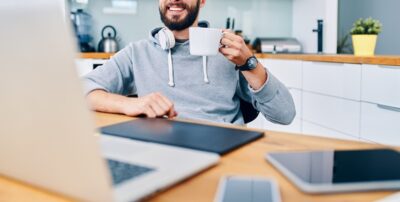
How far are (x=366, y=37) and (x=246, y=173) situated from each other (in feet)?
7.15

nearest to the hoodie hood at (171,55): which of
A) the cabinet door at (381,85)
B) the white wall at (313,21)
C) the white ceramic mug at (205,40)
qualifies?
the white ceramic mug at (205,40)

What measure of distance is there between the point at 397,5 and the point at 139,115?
9.63ft

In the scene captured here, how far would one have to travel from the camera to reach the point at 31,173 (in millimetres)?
450

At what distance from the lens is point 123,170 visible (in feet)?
1.66

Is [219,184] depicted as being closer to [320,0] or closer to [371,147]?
[371,147]

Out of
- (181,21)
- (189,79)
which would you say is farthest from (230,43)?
(181,21)

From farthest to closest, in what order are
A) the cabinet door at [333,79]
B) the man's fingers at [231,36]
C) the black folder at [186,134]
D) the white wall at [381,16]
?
the white wall at [381,16] → the cabinet door at [333,79] → the man's fingers at [231,36] → the black folder at [186,134]

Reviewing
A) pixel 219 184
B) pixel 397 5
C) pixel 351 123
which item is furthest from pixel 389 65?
pixel 219 184

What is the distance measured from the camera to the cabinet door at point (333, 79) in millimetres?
2352

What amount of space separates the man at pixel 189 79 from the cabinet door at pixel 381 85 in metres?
0.96

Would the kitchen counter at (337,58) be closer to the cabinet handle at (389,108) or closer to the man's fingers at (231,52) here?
the cabinet handle at (389,108)

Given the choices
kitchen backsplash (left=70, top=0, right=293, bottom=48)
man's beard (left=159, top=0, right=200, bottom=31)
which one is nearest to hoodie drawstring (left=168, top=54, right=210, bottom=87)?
man's beard (left=159, top=0, right=200, bottom=31)

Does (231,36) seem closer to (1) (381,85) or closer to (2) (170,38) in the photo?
(2) (170,38)

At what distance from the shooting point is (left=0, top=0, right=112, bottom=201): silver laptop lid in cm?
32
